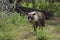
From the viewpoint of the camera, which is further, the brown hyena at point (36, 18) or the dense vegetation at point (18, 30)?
the brown hyena at point (36, 18)

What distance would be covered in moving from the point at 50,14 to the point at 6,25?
7.62 metres

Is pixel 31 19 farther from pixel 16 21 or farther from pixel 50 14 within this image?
→ pixel 50 14

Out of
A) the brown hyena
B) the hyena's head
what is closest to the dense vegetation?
the brown hyena

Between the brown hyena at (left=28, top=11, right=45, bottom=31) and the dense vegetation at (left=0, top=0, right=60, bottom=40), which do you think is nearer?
the dense vegetation at (left=0, top=0, right=60, bottom=40)

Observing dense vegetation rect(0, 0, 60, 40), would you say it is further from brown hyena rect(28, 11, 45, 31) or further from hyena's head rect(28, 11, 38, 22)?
hyena's head rect(28, 11, 38, 22)

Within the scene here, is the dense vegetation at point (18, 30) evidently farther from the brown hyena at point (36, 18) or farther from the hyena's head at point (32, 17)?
the hyena's head at point (32, 17)

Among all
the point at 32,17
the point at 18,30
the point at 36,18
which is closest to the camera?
the point at 18,30

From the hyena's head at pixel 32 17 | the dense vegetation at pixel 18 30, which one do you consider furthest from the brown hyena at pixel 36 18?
the dense vegetation at pixel 18 30

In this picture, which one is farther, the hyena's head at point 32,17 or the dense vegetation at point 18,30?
the hyena's head at point 32,17

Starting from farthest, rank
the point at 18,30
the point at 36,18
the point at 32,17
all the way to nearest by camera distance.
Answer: the point at 36,18 → the point at 32,17 → the point at 18,30

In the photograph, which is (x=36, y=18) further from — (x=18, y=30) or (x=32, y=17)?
(x=18, y=30)

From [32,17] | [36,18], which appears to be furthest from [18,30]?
[36,18]

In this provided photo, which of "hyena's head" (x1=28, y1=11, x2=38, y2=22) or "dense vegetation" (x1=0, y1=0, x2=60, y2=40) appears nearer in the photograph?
"dense vegetation" (x1=0, y1=0, x2=60, y2=40)

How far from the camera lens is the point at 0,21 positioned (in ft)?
20.2
